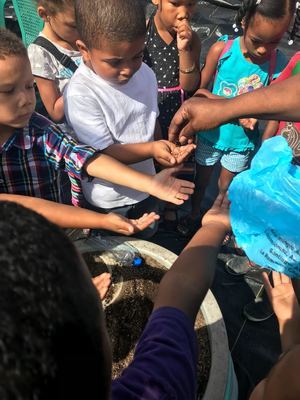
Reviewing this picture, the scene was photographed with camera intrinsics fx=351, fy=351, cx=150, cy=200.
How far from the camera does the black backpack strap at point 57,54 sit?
6.21ft

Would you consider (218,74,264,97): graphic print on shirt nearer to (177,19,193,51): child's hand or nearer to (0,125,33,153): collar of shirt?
(177,19,193,51): child's hand

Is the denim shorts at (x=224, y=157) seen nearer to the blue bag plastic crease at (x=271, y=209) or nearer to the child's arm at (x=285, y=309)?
the blue bag plastic crease at (x=271, y=209)

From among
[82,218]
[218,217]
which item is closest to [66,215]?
[82,218]

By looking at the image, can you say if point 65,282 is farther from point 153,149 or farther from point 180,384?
point 153,149

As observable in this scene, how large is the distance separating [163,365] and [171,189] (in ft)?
2.56

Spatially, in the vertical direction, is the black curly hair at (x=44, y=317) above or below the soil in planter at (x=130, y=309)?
above

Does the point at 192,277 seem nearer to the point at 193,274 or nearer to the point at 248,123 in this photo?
the point at 193,274

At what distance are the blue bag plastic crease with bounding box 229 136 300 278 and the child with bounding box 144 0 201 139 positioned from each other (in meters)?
0.68

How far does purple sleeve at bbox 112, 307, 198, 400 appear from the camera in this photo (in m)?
0.64

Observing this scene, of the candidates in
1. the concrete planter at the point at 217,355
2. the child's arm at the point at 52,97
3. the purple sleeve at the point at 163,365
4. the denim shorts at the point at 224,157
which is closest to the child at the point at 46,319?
the purple sleeve at the point at 163,365

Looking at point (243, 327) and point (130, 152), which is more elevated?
point (130, 152)

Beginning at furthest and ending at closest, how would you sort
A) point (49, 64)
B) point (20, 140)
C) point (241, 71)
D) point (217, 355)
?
point (241, 71) → point (49, 64) → point (20, 140) → point (217, 355)

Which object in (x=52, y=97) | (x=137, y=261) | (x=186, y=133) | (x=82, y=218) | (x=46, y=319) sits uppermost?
(x=46, y=319)

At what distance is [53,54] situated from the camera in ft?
6.25
